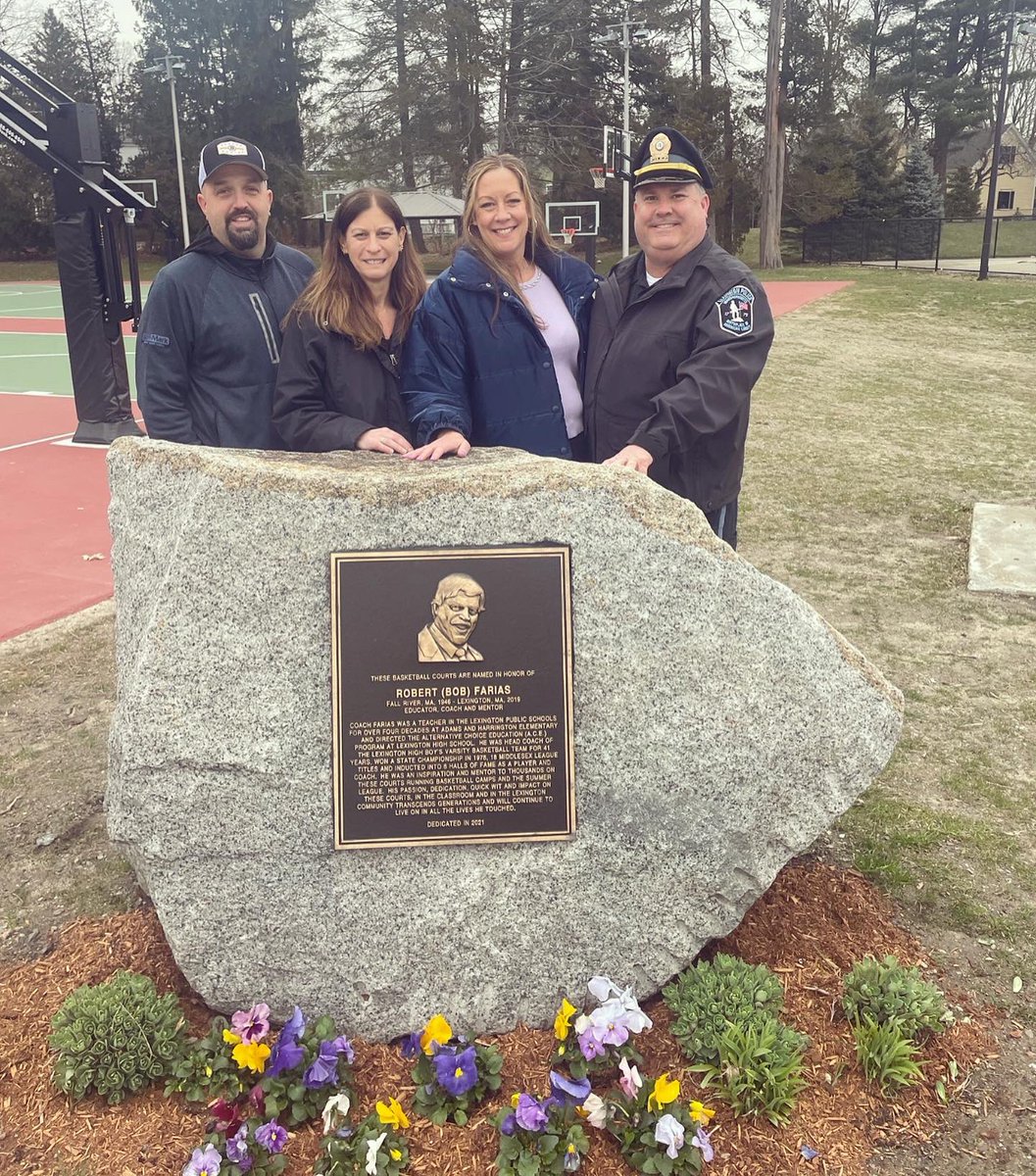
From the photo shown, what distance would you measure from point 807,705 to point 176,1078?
193 cm

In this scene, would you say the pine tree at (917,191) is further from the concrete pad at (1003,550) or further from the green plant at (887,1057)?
the green plant at (887,1057)

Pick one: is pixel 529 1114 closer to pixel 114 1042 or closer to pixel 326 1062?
pixel 326 1062

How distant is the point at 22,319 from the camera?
71.2 feet

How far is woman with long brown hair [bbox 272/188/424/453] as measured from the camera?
124 inches

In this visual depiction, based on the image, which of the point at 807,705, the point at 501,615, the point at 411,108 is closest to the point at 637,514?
the point at 501,615

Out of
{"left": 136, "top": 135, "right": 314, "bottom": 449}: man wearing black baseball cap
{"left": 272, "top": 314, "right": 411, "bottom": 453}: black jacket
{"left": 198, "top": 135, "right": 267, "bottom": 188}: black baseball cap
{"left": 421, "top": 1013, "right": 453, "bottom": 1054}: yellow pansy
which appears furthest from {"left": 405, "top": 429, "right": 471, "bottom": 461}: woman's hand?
{"left": 421, "top": 1013, "right": 453, "bottom": 1054}: yellow pansy

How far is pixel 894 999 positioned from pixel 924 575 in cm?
418

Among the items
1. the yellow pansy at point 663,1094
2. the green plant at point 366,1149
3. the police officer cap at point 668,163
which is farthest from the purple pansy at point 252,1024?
the police officer cap at point 668,163

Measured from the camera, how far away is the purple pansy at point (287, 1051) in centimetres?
260

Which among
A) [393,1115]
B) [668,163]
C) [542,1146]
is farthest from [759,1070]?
[668,163]

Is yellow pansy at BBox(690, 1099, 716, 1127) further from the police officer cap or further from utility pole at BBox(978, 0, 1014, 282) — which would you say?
utility pole at BBox(978, 0, 1014, 282)

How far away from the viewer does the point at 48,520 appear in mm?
7547

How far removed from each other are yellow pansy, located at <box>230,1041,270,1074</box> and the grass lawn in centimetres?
208

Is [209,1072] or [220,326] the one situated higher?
[220,326]
